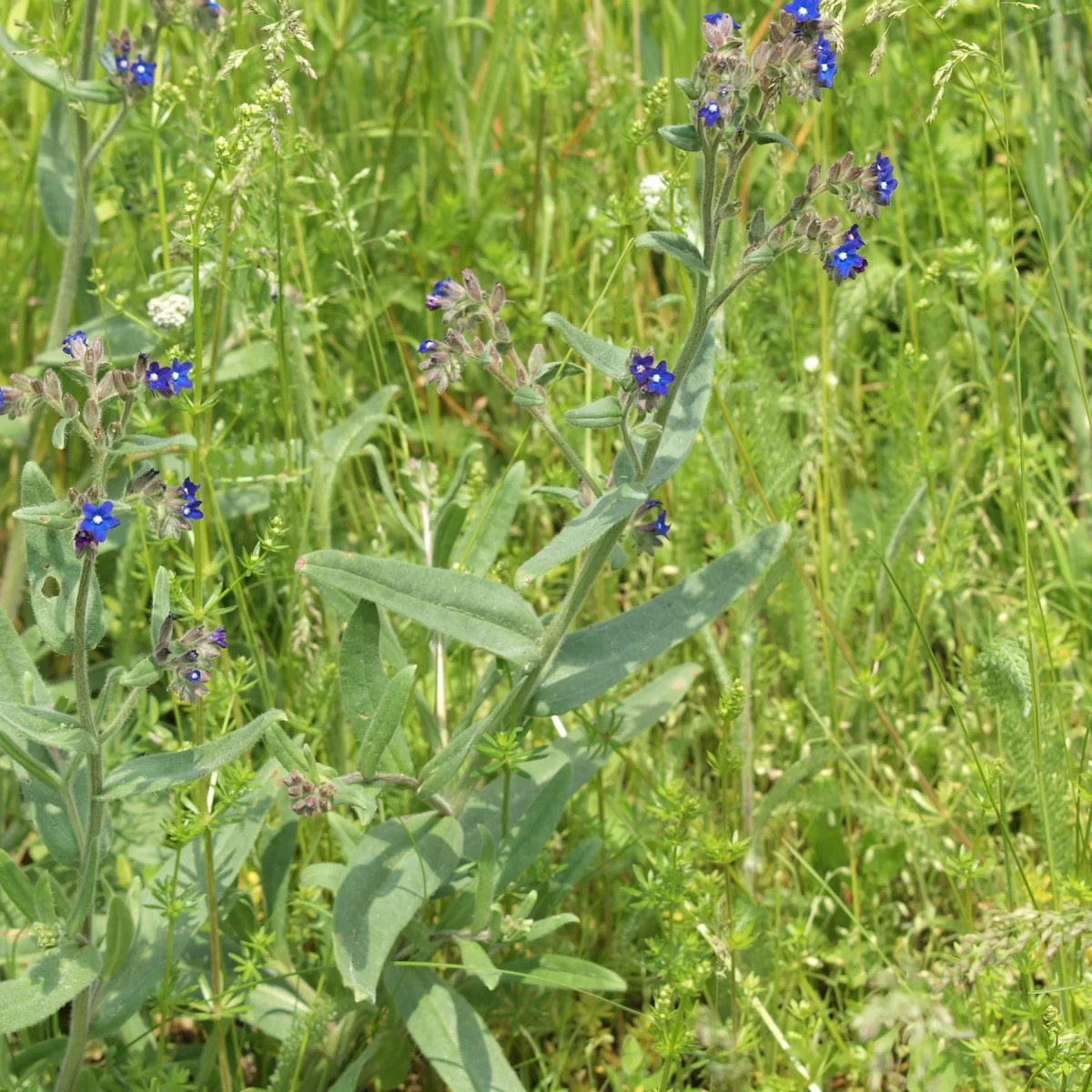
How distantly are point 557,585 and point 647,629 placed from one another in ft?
4.01

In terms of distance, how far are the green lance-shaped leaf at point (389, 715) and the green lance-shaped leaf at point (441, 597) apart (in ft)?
0.37

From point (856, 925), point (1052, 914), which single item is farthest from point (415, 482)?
point (1052, 914)

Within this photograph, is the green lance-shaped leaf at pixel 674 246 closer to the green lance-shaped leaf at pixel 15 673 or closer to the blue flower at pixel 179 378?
the blue flower at pixel 179 378

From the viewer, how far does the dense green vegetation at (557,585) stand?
2.60 metres

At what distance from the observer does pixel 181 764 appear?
2.37 metres

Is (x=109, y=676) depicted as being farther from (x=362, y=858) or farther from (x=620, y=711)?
(x=620, y=711)

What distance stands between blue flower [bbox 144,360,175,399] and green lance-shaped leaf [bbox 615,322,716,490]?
2.80 feet

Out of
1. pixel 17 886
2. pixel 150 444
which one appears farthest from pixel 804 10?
pixel 17 886

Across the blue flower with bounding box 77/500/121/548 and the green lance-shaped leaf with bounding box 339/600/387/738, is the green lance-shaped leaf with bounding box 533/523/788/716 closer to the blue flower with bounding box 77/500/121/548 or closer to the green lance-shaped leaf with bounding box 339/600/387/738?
the green lance-shaped leaf with bounding box 339/600/387/738

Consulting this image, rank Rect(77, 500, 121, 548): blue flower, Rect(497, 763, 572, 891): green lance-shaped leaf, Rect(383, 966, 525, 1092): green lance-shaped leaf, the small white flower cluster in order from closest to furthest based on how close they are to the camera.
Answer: Rect(77, 500, 121, 548): blue flower < Rect(383, 966, 525, 1092): green lance-shaped leaf < Rect(497, 763, 572, 891): green lance-shaped leaf < the small white flower cluster

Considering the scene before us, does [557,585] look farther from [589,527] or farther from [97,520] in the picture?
[97,520]

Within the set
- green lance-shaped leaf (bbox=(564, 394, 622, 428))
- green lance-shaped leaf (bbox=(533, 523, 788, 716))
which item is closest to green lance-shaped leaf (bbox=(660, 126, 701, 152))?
green lance-shaped leaf (bbox=(564, 394, 622, 428))

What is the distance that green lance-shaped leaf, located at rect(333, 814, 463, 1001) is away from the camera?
8.16 feet

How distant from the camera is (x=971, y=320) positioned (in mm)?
4230
